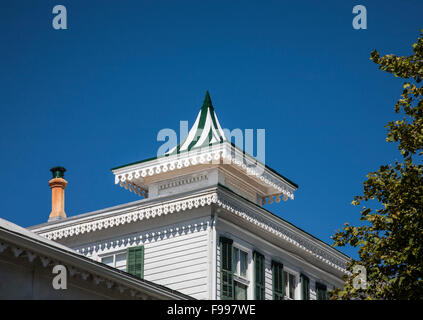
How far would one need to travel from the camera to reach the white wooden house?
2978cm

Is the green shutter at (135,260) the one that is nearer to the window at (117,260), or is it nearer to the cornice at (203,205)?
the window at (117,260)

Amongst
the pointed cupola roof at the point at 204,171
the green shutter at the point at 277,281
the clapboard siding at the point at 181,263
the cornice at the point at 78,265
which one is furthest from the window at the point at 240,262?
the cornice at the point at 78,265

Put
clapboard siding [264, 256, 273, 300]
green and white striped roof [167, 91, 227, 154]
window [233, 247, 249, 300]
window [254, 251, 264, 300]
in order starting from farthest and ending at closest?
green and white striped roof [167, 91, 227, 154]
clapboard siding [264, 256, 273, 300]
window [254, 251, 264, 300]
window [233, 247, 249, 300]

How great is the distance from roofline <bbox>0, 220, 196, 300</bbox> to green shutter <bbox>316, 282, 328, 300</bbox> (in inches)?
451

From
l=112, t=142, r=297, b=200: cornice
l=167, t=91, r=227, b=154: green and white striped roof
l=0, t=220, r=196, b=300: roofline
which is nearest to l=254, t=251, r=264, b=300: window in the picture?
l=112, t=142, r=297, b=200: cornice

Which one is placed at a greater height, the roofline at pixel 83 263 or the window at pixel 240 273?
the window at pixel 240 273

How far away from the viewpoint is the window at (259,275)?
30.8 meters

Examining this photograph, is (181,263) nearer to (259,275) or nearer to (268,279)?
(259,275)

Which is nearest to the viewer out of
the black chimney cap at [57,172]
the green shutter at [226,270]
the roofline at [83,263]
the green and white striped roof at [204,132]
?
the roofline at [83,263]

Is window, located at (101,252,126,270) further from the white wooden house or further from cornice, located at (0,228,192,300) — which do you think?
cornice, located at (0,228,192,300)

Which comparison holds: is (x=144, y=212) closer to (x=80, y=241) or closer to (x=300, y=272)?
(x=80, y=241)

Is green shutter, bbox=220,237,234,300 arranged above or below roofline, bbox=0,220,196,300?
above

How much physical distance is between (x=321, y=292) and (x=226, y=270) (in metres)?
6.84

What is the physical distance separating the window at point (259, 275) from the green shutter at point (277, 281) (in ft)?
2.83
